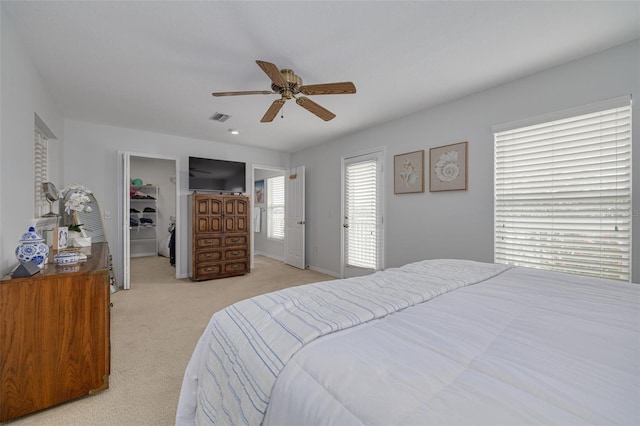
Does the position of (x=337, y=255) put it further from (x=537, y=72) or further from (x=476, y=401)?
(x=476, y=401)

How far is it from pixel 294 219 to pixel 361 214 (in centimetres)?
183

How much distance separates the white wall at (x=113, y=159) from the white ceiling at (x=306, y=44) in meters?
0.97

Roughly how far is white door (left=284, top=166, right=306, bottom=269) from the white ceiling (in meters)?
2.43

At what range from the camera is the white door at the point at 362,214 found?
13.3ft

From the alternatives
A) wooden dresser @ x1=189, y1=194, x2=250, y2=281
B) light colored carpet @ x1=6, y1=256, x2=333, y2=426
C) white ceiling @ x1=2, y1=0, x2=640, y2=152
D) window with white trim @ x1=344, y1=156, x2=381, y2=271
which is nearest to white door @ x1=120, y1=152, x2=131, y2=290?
light colored carpet @ x1=6, y1=256, x2=333, y2=426

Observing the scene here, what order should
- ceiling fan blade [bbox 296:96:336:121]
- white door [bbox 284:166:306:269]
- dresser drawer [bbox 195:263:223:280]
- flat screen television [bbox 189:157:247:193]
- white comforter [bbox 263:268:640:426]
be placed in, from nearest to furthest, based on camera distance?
white comforter [bbox 263:268:640:426] < ceiling fan blade [bbox 296:96:336:121] < dresser drawer [bbox 195:263:223:280] < flat screen television [bbox 189:157:247:193] < white door [bbox 284:166:306:269]

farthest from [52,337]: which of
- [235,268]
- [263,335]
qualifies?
[235,268]

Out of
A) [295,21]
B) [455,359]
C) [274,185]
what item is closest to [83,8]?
[295,21]

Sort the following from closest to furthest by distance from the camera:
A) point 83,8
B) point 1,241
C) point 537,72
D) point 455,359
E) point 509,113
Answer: point 455,359, point 1,241, point 83,8, point 537,72, point 509,113

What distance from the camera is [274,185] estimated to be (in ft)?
22.5

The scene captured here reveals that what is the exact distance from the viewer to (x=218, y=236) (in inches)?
184

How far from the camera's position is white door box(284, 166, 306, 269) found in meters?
5.47

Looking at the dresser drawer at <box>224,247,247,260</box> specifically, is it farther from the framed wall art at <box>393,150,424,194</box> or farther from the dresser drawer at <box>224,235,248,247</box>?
the framed wall art at <box>393,150,424,194</box>

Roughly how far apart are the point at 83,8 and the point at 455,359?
9.13 feet
